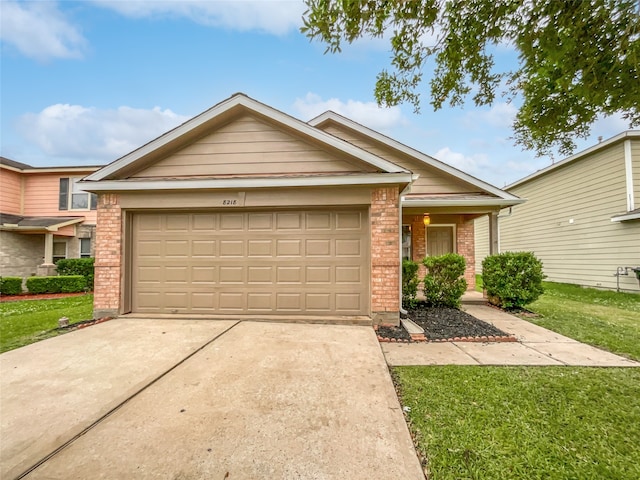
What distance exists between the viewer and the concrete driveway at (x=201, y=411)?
2020 millimetres

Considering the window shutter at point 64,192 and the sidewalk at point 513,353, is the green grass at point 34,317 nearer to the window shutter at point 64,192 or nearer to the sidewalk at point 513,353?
the sidewalk at point 513,353

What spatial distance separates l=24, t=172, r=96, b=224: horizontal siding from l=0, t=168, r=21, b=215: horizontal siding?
10.7 inches

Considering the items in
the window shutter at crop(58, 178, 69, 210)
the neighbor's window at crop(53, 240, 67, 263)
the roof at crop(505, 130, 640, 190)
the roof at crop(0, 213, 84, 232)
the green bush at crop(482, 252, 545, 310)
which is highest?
the roof at crop(505, 130, 640, 190)

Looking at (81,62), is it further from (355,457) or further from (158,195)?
(355,457)

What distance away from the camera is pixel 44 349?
4293 millimetres

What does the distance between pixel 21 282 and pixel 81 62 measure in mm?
8815

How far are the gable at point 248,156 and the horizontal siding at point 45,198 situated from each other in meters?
10.7

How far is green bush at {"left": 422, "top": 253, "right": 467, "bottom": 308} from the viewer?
7.25m

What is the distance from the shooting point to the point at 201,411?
2.67m

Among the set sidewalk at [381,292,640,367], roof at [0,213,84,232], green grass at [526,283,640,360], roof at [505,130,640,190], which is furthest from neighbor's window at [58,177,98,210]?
roof at [505,130,640,190]

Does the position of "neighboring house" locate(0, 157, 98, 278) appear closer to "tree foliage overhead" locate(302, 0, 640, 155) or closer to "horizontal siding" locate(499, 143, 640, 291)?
"tree foliage overhead" locate(302, 0, 640, 155)

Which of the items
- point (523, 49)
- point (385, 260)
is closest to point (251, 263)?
point (385, 260)

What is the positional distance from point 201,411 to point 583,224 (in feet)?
51.7

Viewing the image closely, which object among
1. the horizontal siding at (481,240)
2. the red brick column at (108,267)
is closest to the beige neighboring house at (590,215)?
the horizontal siding at (481,240)
